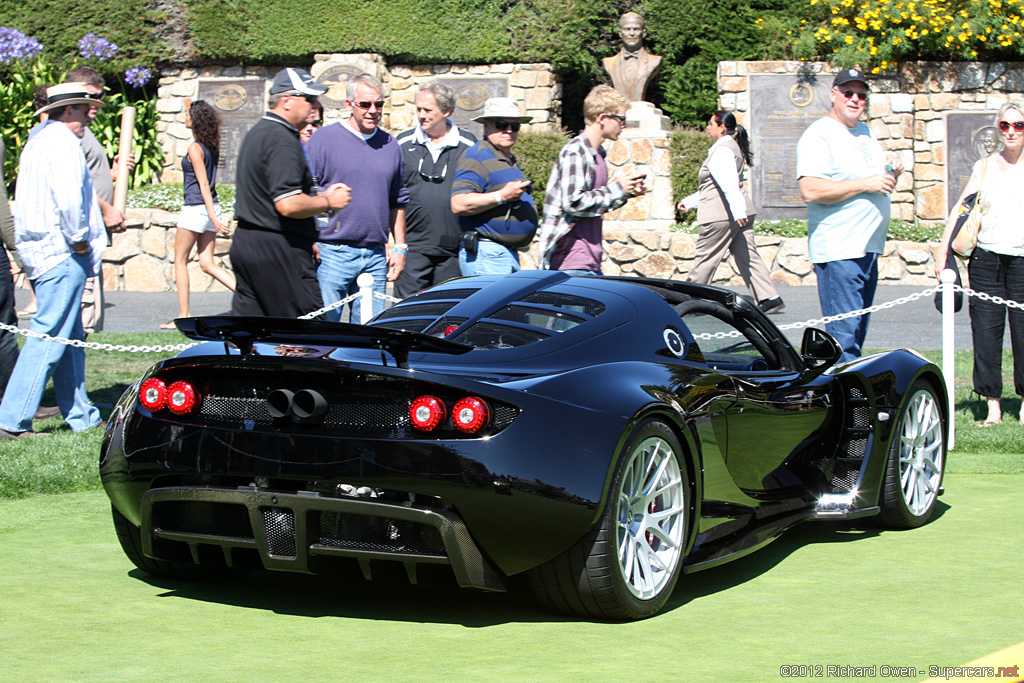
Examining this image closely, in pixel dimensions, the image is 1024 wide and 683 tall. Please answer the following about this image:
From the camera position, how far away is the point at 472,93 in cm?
2111

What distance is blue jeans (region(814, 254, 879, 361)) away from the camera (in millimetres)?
7898

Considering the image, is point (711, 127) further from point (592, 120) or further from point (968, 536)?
point (968, 536)

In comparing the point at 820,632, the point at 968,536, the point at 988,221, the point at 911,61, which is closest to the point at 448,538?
the point at 820,632

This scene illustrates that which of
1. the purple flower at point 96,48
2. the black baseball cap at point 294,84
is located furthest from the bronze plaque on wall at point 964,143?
the black baseball cap at point 294,84

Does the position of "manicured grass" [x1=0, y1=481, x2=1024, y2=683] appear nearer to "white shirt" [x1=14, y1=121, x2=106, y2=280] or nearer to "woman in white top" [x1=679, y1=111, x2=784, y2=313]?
"white shirt" [x1=14, y1=121, x2=106, y2=280]

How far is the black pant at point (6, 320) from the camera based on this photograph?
7.75 meters

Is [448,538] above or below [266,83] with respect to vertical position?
below

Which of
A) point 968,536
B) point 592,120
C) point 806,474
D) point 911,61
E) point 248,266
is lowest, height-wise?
point 968,536

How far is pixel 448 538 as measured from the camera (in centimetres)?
370

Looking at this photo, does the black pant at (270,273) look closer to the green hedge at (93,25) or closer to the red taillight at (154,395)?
the red taillight at (154,395)

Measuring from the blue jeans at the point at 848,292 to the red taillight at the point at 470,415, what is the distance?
462 cm

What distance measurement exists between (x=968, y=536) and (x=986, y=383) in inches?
122

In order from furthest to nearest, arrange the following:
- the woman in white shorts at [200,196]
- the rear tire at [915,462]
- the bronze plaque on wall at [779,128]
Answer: the bronze plaque on wall at [779,128] < the woman in white shorts at [200,196] < the rear tire at [915,462]

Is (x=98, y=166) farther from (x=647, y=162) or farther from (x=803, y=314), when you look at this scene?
(x=647, y=162)
